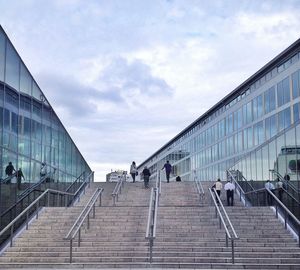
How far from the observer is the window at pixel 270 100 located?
41.2m

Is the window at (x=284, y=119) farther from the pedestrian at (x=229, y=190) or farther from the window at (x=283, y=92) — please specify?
the pedestrian at (x=229, y=190)

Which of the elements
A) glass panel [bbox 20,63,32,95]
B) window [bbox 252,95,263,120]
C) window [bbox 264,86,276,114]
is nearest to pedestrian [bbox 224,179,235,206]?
glass panel [bbox 20,63,32,95]

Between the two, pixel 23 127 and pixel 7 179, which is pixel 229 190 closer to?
pixel 23 127

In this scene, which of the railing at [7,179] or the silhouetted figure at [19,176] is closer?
the railing at [7,179]

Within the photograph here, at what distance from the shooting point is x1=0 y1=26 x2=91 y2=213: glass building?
611 inches

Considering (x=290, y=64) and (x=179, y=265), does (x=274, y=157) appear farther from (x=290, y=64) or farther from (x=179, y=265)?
(x=290, y=64)

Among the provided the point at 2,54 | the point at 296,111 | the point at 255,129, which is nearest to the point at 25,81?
the point at 2,54

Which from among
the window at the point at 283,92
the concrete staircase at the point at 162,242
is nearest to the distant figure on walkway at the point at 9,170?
the concrete staircase at the point at 162,242

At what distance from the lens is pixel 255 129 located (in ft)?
147

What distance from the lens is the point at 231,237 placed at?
43.1 feet

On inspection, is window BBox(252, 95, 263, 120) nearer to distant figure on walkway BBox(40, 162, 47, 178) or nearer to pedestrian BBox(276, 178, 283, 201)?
pedestrian BBox(276, 178, 283, 201)

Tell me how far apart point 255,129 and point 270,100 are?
3.85 m

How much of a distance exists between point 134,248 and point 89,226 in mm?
2911

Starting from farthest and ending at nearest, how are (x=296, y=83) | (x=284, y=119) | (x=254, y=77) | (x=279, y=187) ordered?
(x=254, y=77) → (x=284, y=119) → (x=296, y=83) → (x=279, y=187)
